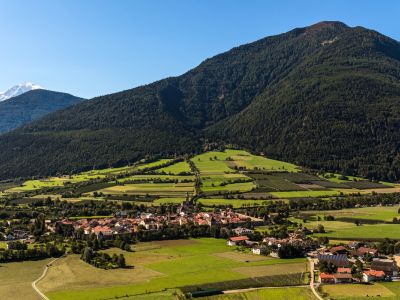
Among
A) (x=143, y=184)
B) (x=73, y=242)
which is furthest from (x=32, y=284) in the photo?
(x=143, y=184)

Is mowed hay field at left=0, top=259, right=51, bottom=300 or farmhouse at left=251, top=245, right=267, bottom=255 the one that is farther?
farmhouse at left=251, top=245, right=267, bottom=255

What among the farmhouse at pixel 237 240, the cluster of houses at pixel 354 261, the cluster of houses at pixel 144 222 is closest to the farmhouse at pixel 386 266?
the cluster of houses at pixel 354 261

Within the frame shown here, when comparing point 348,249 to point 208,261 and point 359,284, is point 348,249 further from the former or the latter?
point 208,261

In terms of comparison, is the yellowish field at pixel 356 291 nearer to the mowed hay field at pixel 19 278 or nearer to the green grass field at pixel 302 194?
the mowed hay field at pixel 19 278

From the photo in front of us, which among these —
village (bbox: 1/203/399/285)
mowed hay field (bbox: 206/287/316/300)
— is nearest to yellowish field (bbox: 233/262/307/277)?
village (bbox: 1/203/399/285)

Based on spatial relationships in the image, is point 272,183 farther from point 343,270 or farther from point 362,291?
point 362,291

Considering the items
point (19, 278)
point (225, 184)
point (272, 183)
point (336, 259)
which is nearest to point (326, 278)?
point (336, 259)

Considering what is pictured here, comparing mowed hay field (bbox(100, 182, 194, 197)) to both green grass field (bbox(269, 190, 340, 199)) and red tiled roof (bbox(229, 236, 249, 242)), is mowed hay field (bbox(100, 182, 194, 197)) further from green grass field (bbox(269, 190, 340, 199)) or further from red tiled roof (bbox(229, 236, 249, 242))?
red tiled roof (bbox(229, 236, 249, 242))
